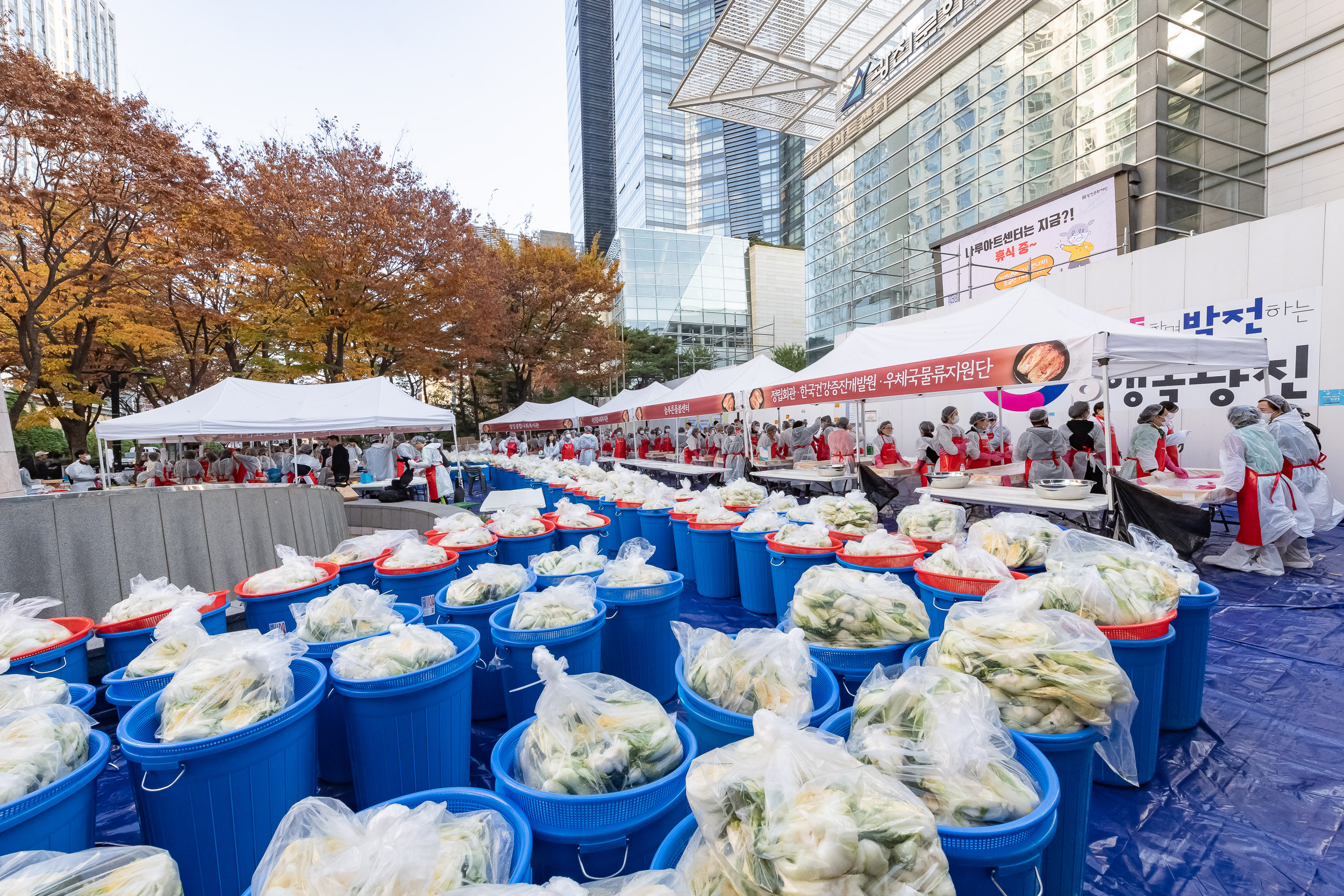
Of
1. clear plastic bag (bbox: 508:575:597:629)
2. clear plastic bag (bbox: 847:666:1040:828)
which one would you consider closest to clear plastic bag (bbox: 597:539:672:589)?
clear plastic bag (bbox: 508:575:597:629)

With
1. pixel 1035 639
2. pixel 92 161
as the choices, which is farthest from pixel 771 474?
pixel 92 161

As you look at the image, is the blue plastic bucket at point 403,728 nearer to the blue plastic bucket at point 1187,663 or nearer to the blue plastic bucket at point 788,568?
the blue plastic bucket at point 788,568

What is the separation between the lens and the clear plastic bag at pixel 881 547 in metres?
3.76

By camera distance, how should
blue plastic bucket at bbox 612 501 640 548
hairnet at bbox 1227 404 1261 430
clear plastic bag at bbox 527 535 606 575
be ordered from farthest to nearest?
1. blue plastic bucket at bbox 612 501 640 548
2. hairnet at bbox 1227 404 1261 430
3. clear plastic bag at bbox 527 535 606 575

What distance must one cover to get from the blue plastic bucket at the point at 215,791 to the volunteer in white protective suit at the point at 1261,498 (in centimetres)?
843

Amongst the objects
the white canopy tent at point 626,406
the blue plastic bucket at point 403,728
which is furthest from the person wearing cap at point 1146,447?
the white canopy tent at point 626,406

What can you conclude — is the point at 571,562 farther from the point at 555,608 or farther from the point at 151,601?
the point at 151,601

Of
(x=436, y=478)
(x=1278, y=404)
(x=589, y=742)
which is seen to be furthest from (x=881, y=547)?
(x=436, y=478)

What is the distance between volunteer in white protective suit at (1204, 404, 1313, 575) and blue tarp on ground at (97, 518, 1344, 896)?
6.02ft

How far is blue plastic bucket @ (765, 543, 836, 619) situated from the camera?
14.1 ft

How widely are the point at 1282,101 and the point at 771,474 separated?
17052 mm

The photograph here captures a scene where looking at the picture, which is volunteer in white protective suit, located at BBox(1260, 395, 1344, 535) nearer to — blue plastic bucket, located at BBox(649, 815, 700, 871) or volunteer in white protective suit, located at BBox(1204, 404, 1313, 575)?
volunteer in white protective suit, located at BBox(1204, 404, 1313, 575)

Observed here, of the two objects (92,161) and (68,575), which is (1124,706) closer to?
(68,575)

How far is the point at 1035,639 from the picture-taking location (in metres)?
2.05
